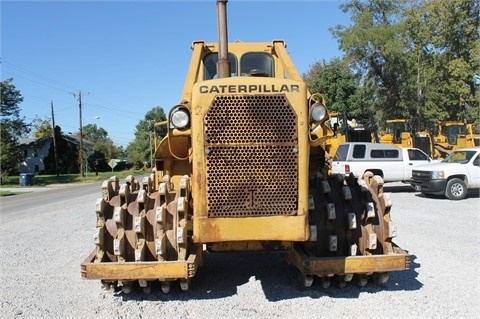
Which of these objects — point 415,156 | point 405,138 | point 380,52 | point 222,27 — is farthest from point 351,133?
point 222,27

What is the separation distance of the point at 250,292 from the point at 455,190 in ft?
39.8

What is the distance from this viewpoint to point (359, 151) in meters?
18.2

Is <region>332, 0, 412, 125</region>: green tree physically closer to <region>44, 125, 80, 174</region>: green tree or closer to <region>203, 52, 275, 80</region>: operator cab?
<region>203, 52, 275, 80</region>: operator cab

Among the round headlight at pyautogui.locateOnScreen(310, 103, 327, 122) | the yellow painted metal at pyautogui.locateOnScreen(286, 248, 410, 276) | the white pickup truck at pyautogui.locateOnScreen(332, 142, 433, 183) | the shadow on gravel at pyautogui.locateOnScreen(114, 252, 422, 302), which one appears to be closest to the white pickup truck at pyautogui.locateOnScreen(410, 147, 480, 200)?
the white pickup truck at pyautogui.locateOnScreen(332, 142, 433, 183)

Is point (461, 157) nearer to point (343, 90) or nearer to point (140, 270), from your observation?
point (140, 270)

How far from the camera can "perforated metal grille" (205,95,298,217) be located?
4254 mm

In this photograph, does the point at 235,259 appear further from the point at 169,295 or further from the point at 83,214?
the point at 83,214

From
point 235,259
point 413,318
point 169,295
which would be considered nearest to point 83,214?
point 235,259

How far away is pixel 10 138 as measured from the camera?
46906 mm

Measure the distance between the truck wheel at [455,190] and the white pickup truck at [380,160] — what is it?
2.88 metres

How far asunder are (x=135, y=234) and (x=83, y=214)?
9895 mm

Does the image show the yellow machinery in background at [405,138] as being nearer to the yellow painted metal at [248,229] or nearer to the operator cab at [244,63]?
the operator cab at [244,63]

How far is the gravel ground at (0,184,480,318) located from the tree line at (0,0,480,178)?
27984 millimetres

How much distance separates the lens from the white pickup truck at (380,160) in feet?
59.0
